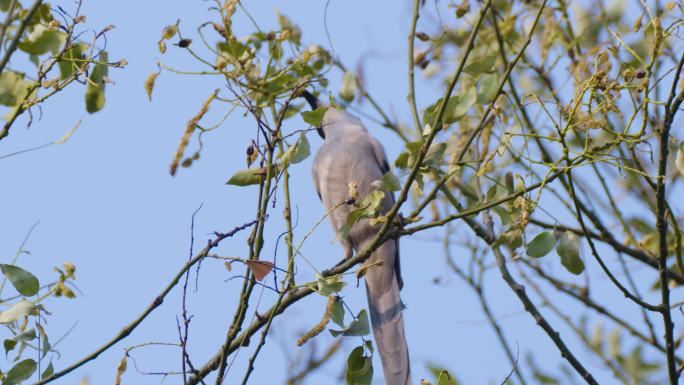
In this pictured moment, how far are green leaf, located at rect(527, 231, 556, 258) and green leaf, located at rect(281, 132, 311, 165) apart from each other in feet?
2.12

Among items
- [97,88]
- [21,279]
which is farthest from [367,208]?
[21,279]

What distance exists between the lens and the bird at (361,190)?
3.85m

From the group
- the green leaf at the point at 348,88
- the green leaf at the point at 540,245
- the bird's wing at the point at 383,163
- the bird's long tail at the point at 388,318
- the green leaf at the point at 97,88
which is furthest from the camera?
the bird's wing at the point at 383,163

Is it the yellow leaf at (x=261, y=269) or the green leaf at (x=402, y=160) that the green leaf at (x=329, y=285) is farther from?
the green leaf at (x=402, y=160)

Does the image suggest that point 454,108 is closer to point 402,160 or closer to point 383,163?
point 402,160

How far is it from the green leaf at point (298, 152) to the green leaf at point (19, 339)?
0.73 m

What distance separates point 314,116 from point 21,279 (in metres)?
0.82

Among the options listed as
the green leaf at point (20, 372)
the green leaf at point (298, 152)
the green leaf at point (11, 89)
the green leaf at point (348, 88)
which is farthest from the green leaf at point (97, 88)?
the green leaf at point (348, 88)

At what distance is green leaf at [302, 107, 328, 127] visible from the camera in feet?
7.84

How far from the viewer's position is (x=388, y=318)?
374 cm

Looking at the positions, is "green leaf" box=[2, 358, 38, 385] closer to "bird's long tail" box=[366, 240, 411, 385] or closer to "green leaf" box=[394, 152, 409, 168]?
"green leaf" box=[394, 152, 409, 168]

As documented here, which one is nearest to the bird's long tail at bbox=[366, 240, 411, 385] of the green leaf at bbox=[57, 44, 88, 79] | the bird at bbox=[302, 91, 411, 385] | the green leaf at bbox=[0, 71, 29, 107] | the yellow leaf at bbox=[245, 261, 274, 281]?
the bird at bbox=[302, 91, 411, 385]

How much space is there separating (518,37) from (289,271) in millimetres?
2018

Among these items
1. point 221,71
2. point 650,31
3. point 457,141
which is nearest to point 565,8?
point 457,141
